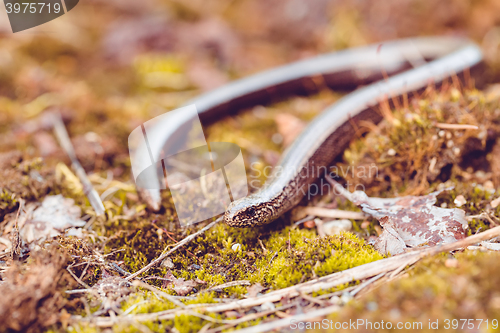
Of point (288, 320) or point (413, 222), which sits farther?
point (413, 222)

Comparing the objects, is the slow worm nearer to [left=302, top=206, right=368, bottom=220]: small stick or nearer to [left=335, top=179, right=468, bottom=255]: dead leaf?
[left=302, top=206, right=368, bottom=220]: small stick

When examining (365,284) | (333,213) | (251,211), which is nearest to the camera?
(365,284)

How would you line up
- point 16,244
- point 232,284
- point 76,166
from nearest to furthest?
point 232,284
point 16,244
point 76,166

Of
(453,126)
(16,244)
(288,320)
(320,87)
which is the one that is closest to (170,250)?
(288,320)

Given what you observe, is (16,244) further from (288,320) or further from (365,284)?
(365,284)

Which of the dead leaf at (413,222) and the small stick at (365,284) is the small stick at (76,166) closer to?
the small stick at (365,284)

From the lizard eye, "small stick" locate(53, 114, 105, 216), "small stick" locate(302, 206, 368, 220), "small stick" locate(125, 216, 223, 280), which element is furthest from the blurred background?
"small stick" locate(302, 206, 368, 220)

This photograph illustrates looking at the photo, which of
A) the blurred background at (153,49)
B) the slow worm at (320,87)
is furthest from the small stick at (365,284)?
the blurred background at (153,49)

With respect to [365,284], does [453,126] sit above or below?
above
